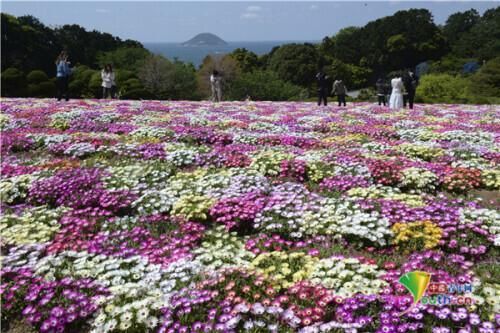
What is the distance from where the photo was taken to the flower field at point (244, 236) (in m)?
4.85

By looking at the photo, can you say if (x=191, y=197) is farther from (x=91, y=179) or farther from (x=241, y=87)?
(x=241, y=87)

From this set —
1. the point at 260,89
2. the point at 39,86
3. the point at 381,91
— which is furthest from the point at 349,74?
the point at 381,91

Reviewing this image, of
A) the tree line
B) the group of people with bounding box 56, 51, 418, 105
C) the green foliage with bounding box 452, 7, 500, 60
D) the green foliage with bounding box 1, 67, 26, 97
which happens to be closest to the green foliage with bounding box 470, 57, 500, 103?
the tree line

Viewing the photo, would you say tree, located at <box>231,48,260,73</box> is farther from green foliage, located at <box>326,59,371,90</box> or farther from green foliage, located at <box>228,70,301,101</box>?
green foliage, located at <box>228,70,301,101</box>

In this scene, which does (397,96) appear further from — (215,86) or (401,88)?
(215,86)

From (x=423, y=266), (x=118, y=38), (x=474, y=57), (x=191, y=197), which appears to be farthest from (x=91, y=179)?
(x=474, y=57)

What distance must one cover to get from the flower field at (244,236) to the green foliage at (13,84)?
3525cm

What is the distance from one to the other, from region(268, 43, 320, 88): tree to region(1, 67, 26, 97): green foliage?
61102 millimetres

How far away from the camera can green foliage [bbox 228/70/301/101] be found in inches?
2544

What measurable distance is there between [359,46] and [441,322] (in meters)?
122

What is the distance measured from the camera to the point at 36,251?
630cm

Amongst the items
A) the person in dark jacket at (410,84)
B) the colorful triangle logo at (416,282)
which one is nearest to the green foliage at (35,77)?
the person in dark jacket at (410,84)

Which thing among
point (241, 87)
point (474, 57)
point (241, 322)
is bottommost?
point (241, 322)

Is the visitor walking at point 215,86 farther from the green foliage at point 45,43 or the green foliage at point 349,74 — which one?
the green foliage at point 349,74
